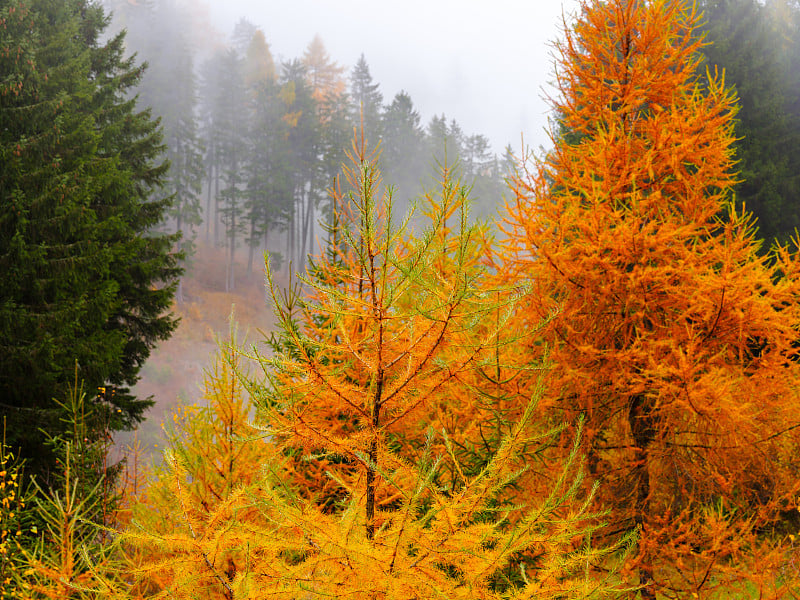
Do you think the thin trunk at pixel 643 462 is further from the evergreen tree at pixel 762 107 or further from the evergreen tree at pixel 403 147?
the evergreen tree at pixel 403 147

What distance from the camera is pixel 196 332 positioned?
31.0 m

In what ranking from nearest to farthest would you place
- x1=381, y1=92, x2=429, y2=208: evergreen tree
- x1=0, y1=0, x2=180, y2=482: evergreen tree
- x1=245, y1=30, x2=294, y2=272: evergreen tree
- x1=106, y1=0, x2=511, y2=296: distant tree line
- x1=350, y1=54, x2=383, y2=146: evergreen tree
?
x1=0, y1=0, x2=180, y2=482: evergreen tree → x1=245, y1=30, x2=294, y2=272: evergreen tree → x1=106, y1=0, x2=511, y2=296: distant tree line → x1=381, y1=92, x2=429, y2=208: evergreen tree → x1=350, y1=54, x2=383, y2=146: evergreen tree

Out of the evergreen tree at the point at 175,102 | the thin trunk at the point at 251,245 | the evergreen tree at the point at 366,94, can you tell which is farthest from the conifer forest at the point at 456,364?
the evergreen tree at the point at 366,94

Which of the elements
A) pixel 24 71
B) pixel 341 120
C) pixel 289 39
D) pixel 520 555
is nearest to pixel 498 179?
pixel 341 120

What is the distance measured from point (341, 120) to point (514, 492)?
39.0m

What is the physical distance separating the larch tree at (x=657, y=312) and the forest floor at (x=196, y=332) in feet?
49.8

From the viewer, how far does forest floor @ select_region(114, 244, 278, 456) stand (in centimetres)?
2422

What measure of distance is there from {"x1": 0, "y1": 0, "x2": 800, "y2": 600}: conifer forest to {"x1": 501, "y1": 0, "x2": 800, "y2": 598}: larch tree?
0.16 ft

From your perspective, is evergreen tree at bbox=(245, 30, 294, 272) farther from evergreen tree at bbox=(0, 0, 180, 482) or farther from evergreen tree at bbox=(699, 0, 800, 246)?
evergreen tree at bbox=(699, 0, 800, 246)

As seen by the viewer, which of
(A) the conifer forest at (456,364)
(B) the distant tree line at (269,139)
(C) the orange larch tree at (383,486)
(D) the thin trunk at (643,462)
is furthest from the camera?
(B) the distant tree line at (269,139)

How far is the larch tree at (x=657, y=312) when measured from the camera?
5.17 metres

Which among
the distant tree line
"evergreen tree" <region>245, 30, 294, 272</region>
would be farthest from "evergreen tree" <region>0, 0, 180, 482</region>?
"evergreen tree" <region>245, 30, 294, 272</region>

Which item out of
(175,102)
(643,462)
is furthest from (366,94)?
(643,462)

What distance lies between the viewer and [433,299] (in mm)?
3371
